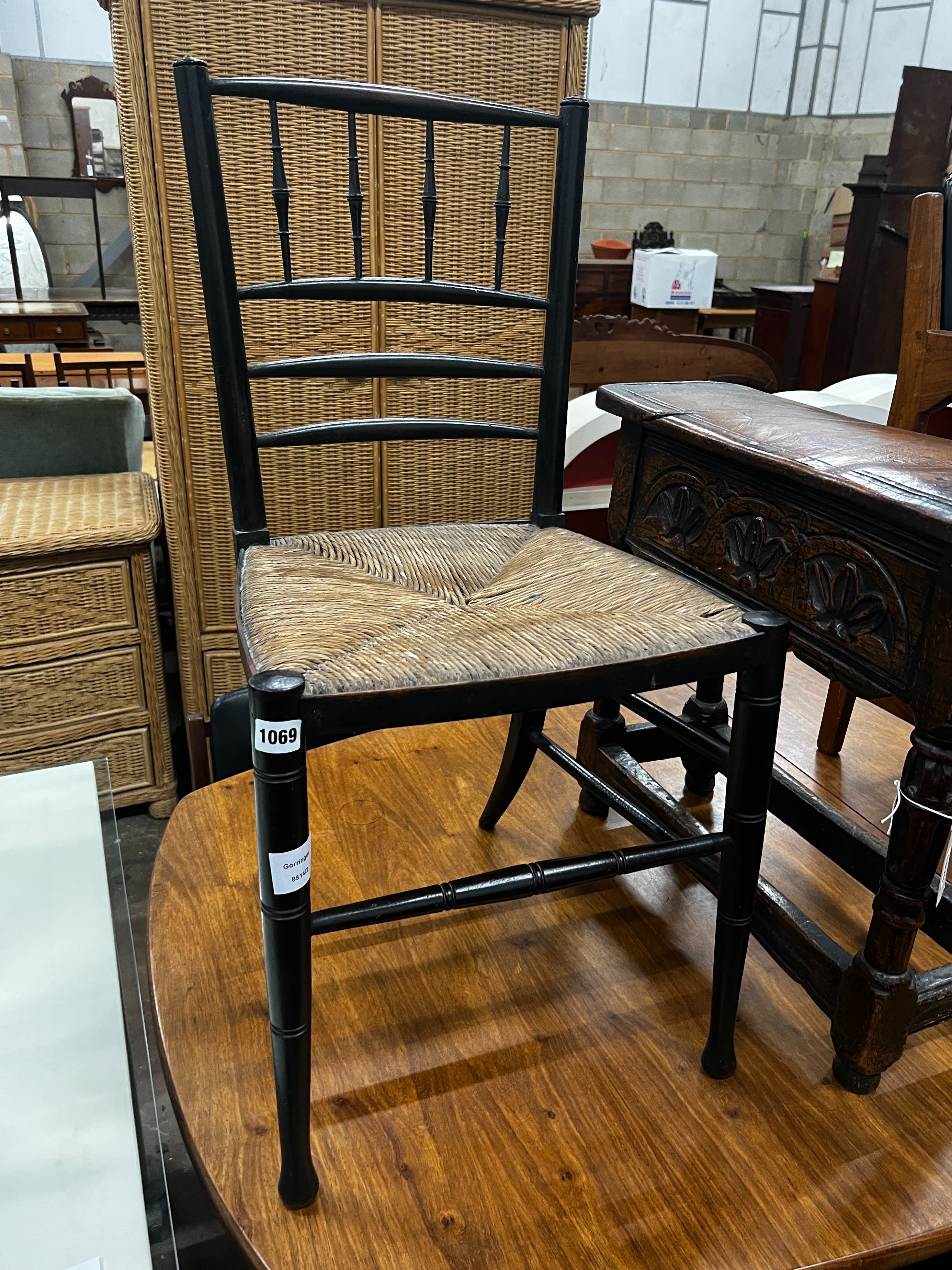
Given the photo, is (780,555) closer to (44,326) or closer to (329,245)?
(329,245)

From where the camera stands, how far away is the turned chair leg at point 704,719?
4.84 feet

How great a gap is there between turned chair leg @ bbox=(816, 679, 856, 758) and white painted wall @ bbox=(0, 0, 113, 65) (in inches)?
236

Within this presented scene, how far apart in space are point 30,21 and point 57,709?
561cm

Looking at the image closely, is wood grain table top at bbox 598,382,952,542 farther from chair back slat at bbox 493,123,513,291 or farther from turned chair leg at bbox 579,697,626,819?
turned chair leg at bbox 579,697,626,819

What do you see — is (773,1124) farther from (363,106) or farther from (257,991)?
(363,106)

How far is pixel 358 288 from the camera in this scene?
3.48 feet

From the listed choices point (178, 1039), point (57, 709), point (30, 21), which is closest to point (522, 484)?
point (57, 709)

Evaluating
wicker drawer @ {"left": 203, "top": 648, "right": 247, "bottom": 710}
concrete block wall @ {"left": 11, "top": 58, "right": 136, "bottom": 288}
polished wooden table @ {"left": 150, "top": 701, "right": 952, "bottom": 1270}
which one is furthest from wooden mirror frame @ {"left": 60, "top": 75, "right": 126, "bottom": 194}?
polished wooden table @ {"left": 150, "top": 701, "right": 952, "bottom": 1270}

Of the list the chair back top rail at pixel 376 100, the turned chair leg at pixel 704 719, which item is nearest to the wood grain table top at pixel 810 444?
the chair back top rail at pixel 376 100

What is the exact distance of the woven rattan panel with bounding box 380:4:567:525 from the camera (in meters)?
1.76

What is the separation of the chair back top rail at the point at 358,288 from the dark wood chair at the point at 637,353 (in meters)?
1.60

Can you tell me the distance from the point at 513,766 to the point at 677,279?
152 inches

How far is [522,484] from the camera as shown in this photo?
2.16m

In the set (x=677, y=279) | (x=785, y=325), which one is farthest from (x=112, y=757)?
(x=785, y=325)
